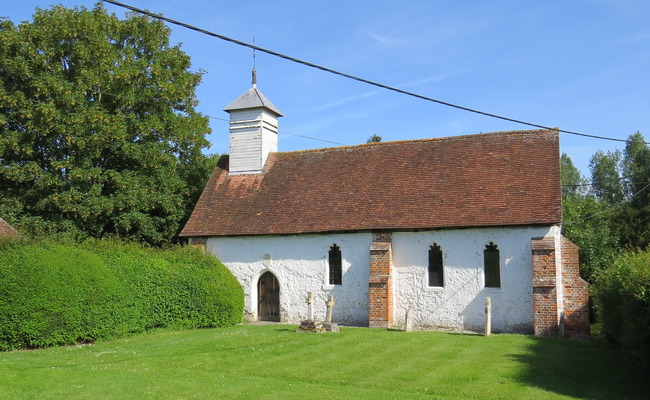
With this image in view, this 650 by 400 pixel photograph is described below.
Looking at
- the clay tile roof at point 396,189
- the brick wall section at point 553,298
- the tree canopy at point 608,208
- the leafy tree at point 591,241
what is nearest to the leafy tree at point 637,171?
the tree canopy at point 608,208

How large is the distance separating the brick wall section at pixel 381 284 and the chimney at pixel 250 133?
8.31 metres

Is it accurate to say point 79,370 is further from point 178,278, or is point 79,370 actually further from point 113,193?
point 113,193

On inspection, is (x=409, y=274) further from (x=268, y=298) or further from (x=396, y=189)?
(x=268, y=298)

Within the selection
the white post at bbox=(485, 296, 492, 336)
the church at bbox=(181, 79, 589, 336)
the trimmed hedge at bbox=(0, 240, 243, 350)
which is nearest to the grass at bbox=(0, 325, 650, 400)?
the white post at bbox=(485, 296, 492, 336)

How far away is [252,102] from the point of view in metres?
28.2

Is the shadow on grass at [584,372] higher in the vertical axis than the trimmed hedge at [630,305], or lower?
lower

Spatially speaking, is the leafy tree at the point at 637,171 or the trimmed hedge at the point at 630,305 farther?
the leafy tree at the point at 637,171

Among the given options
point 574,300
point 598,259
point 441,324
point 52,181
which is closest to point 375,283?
point 441,324

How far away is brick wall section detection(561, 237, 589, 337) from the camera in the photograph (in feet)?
63.2

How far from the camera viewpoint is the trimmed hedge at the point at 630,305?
37.1 feet

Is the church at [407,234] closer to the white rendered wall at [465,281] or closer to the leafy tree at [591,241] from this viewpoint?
the white rendered wall at [465,281]

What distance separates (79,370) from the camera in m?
13.3

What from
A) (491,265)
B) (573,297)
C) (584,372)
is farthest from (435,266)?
(584,372)

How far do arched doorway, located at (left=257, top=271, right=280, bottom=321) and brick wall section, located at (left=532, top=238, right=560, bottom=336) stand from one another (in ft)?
34.3
